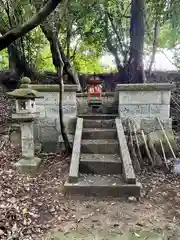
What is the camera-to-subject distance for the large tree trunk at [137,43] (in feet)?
20.4

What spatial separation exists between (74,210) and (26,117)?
1.60m

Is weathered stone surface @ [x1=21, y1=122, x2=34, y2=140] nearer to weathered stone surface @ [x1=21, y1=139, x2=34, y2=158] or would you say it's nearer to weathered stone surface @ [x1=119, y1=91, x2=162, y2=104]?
weathered stone surface @ [x1=21, y1=139, x2=34, y2=158]

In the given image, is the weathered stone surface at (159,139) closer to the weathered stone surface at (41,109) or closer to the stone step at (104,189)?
the stone step at (104,189)

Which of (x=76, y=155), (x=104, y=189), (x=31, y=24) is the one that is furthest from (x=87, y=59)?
(x=31, y=24)

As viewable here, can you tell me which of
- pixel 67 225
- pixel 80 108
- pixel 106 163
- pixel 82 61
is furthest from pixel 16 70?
pixel 67 225

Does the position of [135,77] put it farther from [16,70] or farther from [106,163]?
[16,70]

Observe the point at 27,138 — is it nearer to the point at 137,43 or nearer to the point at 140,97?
the point at 140,97

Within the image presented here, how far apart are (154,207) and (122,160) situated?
85 cm

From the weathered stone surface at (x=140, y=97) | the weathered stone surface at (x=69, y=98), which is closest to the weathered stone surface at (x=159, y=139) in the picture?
the weathered stone surface at (x=140, y=97)

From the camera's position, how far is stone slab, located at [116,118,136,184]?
128 inches

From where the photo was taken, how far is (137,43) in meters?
6.28

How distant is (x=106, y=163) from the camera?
3676 mm

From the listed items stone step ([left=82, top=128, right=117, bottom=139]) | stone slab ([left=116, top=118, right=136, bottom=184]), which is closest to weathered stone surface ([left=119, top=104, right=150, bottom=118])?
stone slab ([left=116, top=118, right=136, bottom=184])

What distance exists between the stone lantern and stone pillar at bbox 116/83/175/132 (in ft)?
5.46
